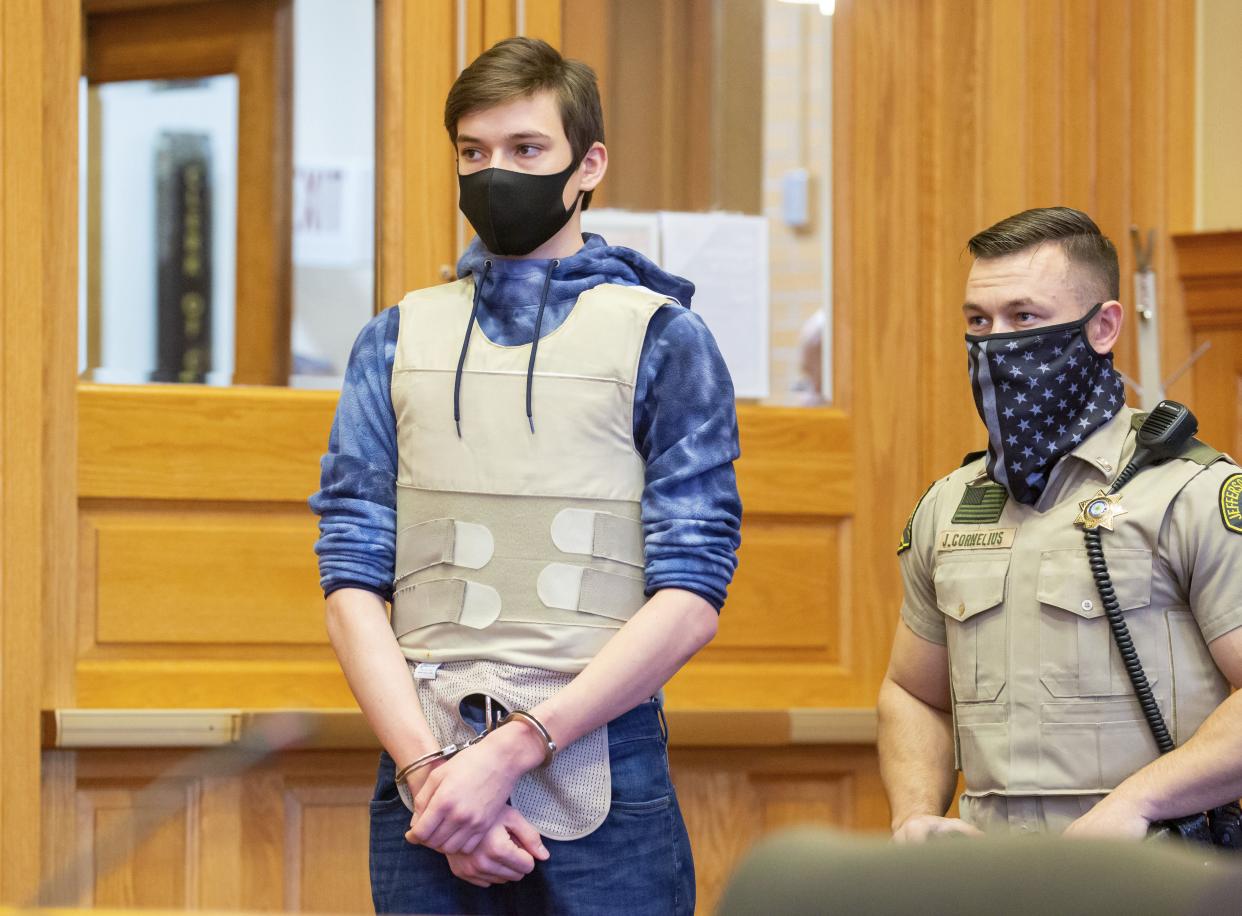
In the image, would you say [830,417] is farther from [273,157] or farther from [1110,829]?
[1110,829]

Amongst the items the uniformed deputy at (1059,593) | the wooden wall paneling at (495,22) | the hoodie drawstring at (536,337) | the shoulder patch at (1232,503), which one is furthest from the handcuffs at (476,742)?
the wooden wall paneling at (495,22)

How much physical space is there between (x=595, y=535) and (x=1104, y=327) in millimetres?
682

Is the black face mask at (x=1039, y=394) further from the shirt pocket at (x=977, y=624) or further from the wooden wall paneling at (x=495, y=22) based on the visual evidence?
the wooden wall paneling at (x=495, y=22)

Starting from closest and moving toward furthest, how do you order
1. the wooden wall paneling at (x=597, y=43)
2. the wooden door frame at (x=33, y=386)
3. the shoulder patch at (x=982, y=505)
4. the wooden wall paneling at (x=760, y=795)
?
the shoulder patch at (x=982, y=505), the wooden door frame at (x=33, y=386), the wooden wall paneling at (x=760, y=795), the wooden wall paneling at (x=597, y=43)

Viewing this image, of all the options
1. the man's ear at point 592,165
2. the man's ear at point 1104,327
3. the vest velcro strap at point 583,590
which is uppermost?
the man's ear at point 592,165

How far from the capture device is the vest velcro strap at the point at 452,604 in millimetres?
1881

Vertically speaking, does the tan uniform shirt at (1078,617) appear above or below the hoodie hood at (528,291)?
below

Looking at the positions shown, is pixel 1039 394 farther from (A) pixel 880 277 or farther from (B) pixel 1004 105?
(B) pixel 1004 105

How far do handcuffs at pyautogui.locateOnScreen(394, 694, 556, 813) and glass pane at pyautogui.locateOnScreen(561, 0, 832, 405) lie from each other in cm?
146

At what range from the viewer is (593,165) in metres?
2.04

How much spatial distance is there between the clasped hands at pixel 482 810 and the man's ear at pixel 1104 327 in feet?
2.75

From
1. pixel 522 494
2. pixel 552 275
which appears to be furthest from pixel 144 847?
pixel 552 275

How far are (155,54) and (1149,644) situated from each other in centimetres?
212

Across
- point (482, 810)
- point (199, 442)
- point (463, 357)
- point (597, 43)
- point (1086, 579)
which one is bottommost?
point (482, 810)
